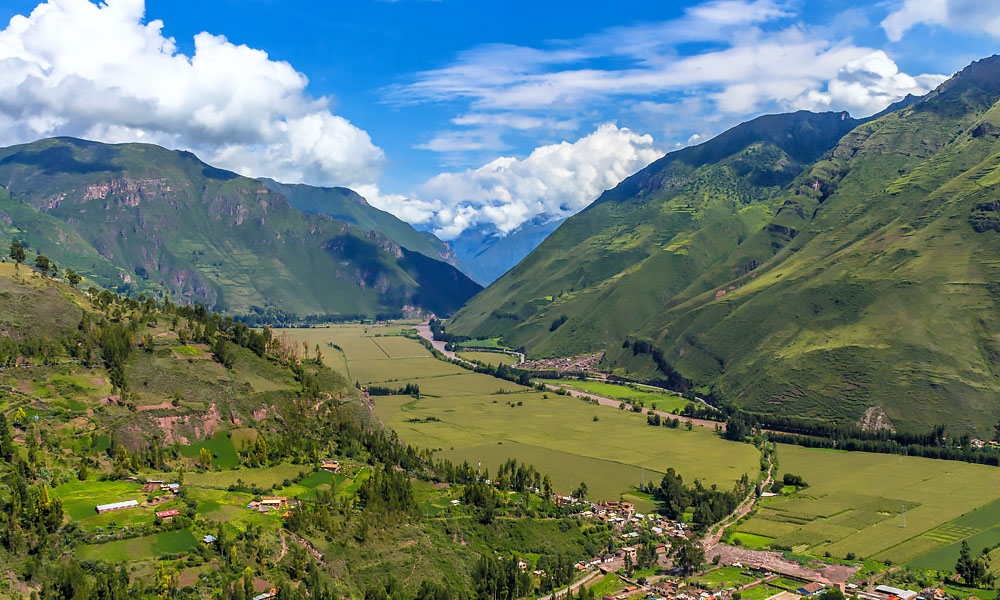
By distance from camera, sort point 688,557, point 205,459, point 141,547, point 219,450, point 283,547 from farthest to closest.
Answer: point 219,450, point 205,459, point 688,557, point 283,547, point 141,547

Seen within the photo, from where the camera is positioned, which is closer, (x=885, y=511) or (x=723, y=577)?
(x=723, y=577)

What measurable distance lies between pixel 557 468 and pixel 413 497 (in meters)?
52.7

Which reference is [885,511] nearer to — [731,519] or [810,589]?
[731,519]

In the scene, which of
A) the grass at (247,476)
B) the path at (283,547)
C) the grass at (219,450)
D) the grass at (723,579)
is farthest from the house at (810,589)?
the grass at (219,450)

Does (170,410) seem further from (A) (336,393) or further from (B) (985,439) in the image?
(B) (985,439)

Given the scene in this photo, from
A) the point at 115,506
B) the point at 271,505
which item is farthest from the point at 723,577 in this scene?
the point at 115,506

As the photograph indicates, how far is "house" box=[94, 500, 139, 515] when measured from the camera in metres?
107

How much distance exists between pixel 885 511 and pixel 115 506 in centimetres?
12743

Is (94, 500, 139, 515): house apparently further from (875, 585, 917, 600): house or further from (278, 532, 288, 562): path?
(875, 585, 917, 600): house

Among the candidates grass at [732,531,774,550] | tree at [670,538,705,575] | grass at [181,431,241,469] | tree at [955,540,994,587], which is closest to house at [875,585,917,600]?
tree at [955,540,994,587]

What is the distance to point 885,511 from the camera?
148875 millimetres

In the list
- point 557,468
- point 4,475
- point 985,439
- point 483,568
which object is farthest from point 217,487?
point 985,439

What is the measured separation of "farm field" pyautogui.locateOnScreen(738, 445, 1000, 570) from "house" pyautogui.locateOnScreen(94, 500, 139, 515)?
95.9 metres

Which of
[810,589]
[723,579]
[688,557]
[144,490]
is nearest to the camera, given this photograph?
[810,589]
